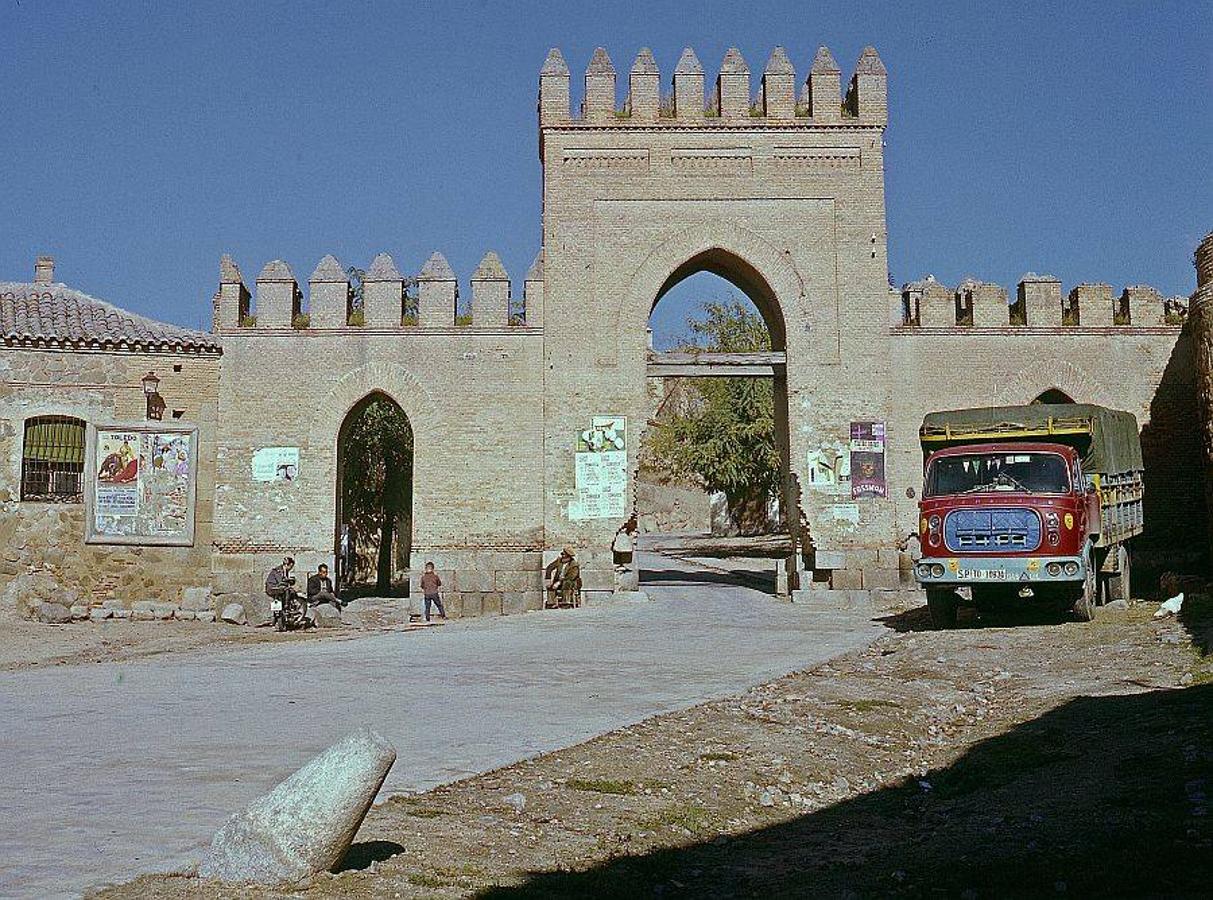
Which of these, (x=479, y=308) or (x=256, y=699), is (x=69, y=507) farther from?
(x=256, y=699)

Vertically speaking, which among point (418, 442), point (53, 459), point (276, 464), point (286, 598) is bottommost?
point (286, 598)

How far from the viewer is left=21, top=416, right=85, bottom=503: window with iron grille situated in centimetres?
2130

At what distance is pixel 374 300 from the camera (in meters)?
22.3

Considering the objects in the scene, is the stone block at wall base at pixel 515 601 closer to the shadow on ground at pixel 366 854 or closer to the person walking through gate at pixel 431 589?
the person walking through gate at pixel 431 589

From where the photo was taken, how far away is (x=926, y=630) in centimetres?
1667

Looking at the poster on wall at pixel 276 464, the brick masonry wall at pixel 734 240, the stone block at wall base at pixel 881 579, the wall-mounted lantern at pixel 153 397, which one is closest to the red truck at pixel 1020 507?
the stone block at wall base at pixel 881 579

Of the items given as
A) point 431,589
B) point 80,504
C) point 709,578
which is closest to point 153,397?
point 80,504

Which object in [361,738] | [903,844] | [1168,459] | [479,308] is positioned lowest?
[903,844]

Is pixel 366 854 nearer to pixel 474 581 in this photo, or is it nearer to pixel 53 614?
pixel 474 581

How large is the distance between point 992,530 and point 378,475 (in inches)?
686

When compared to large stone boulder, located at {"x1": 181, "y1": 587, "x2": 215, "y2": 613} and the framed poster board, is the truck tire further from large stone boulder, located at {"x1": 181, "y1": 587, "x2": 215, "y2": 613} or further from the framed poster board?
the framed poster board

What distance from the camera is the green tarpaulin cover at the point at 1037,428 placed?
54.0 ft

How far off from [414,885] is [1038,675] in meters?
8.43

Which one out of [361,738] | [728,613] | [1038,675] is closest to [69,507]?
[728,613]
